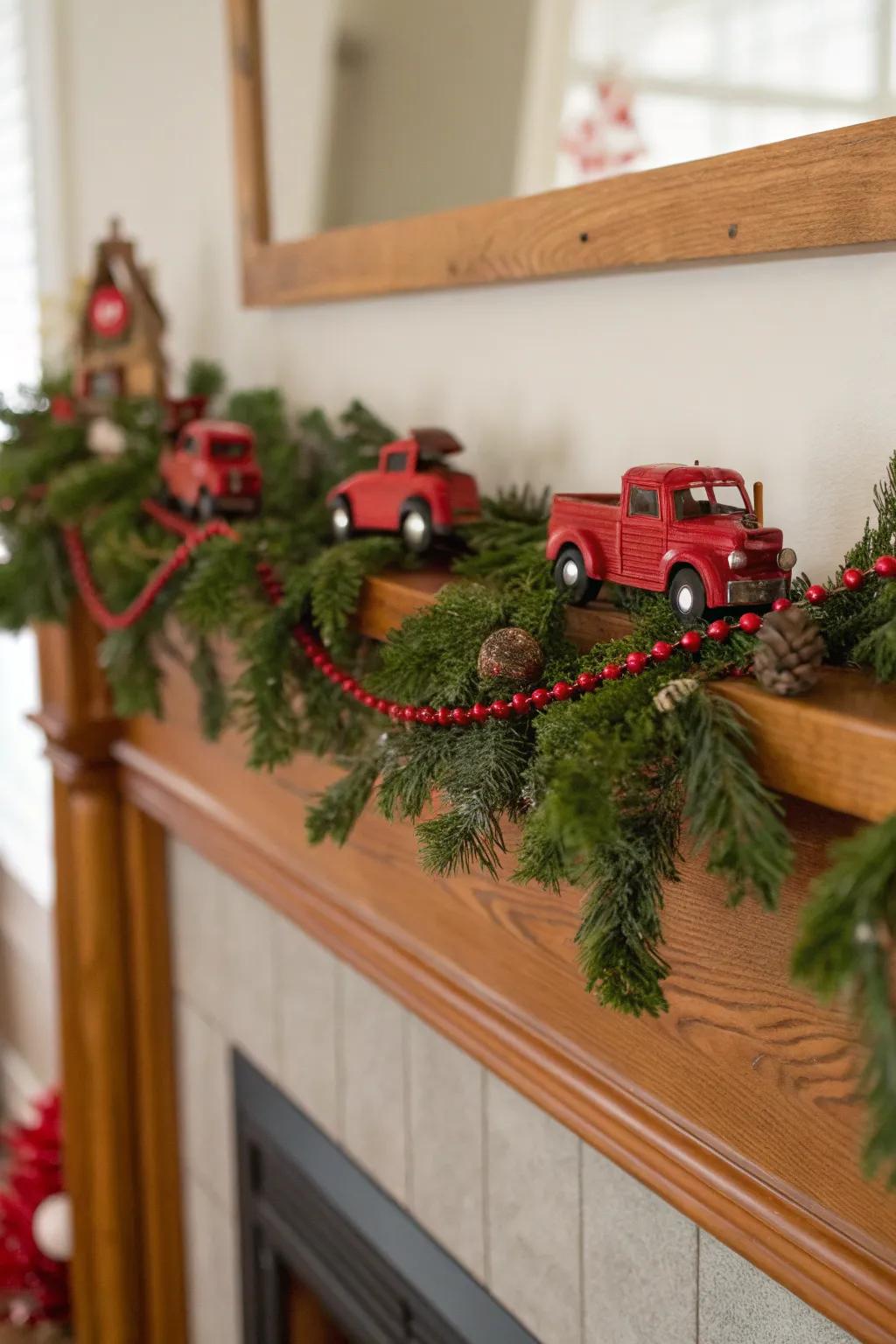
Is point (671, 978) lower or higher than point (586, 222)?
lower

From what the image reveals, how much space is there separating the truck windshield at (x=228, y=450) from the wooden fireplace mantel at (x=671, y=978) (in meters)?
0.29

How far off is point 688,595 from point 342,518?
42cm

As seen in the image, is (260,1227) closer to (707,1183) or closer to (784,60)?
(707,1183)

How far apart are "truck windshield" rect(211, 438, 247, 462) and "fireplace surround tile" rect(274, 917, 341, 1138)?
A: 48 centimetres

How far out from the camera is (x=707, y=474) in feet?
2.20

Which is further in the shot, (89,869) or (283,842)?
(89,869)

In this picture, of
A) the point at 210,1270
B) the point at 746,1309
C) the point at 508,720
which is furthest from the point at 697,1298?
the point at 210,1270

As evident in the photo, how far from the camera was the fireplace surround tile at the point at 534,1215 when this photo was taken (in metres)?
0.93

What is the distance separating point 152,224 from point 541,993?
1116 millimetres

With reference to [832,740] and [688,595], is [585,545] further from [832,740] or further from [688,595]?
[832,740]

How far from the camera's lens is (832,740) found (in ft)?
1.76

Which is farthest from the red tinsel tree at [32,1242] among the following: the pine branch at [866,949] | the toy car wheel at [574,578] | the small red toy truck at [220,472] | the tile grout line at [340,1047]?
the pine branch at [866,949]

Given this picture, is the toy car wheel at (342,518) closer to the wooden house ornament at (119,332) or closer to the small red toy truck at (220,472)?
the small red toy truck at (220,472)

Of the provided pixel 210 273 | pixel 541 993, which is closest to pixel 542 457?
pixel 541 993
